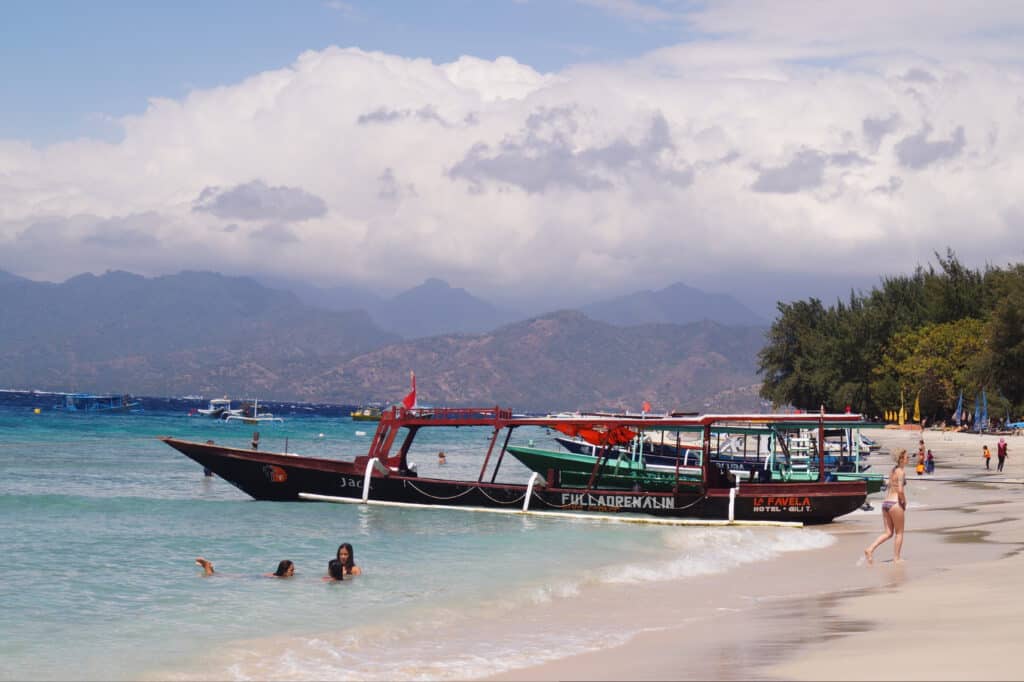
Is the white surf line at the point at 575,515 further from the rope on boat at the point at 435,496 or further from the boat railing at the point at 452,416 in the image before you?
the boat railing at the point at 452,416

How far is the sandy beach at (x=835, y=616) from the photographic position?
35.1 ft

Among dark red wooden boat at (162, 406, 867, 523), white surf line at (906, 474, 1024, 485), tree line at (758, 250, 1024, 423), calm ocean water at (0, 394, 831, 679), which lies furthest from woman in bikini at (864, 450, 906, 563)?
tree line at (758, 250, 1024, 423)

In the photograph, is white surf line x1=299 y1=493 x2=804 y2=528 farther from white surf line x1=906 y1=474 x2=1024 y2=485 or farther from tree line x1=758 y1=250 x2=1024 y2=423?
tree line x1=758 y1=250 x2=1024 y2=423

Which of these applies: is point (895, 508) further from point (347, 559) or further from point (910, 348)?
point (910, 348)

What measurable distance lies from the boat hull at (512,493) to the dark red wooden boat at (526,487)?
0.08 feet

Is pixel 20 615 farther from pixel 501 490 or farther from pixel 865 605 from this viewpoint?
pixel 501 490

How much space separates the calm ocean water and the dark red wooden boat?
61 cm

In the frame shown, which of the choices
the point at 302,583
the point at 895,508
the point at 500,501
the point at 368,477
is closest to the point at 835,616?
the point at 895,508

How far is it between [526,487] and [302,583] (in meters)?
10.2

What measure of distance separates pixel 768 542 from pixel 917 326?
85.0 m

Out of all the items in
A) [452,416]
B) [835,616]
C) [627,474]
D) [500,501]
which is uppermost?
[452,416]

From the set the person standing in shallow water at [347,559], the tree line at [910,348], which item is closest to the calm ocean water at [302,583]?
the person standing in shallow water at [347,559]

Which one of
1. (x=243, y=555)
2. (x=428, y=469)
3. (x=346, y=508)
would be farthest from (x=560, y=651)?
(x=428, y=469)

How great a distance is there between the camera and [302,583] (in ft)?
62.5
